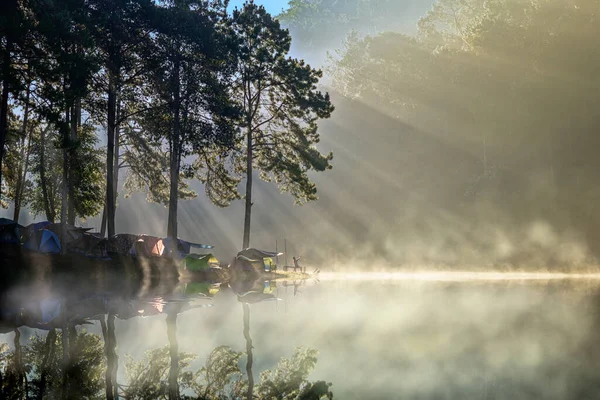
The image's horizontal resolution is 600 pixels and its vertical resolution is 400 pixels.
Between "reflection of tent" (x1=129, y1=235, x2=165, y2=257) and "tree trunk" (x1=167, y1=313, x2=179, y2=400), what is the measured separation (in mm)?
23564

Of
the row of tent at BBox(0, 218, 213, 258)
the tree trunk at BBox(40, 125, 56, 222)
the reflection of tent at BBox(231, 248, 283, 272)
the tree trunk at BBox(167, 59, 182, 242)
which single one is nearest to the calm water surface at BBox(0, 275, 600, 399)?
the row of tent at BBox(0, 218, 213, 258)

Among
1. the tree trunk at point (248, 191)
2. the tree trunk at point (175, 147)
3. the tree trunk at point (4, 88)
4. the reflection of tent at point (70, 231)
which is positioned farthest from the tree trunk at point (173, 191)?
the tree trunk at point (4, 88)

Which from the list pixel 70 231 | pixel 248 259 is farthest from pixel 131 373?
pixel 248 259

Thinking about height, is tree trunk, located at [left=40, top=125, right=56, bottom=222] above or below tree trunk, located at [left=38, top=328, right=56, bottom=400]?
above

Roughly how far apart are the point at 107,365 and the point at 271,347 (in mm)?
2681

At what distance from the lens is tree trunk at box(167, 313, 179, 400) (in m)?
6.58

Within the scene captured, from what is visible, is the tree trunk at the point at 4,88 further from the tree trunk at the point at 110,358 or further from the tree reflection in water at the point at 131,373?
the tree reflection in water at the point at 131,373

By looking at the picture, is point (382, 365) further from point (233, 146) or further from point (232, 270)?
point (232, 270)

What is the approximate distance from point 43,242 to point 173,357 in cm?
2765

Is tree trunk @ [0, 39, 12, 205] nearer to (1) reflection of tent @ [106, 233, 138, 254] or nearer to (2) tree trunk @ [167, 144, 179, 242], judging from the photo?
(1) reflection of tent @ [106, 233, 138, 254]

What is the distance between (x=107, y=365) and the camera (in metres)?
8.18

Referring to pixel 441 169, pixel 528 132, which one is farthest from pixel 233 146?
pixel 441 169

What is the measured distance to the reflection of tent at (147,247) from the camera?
36.9 meters

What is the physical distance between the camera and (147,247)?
126ft
